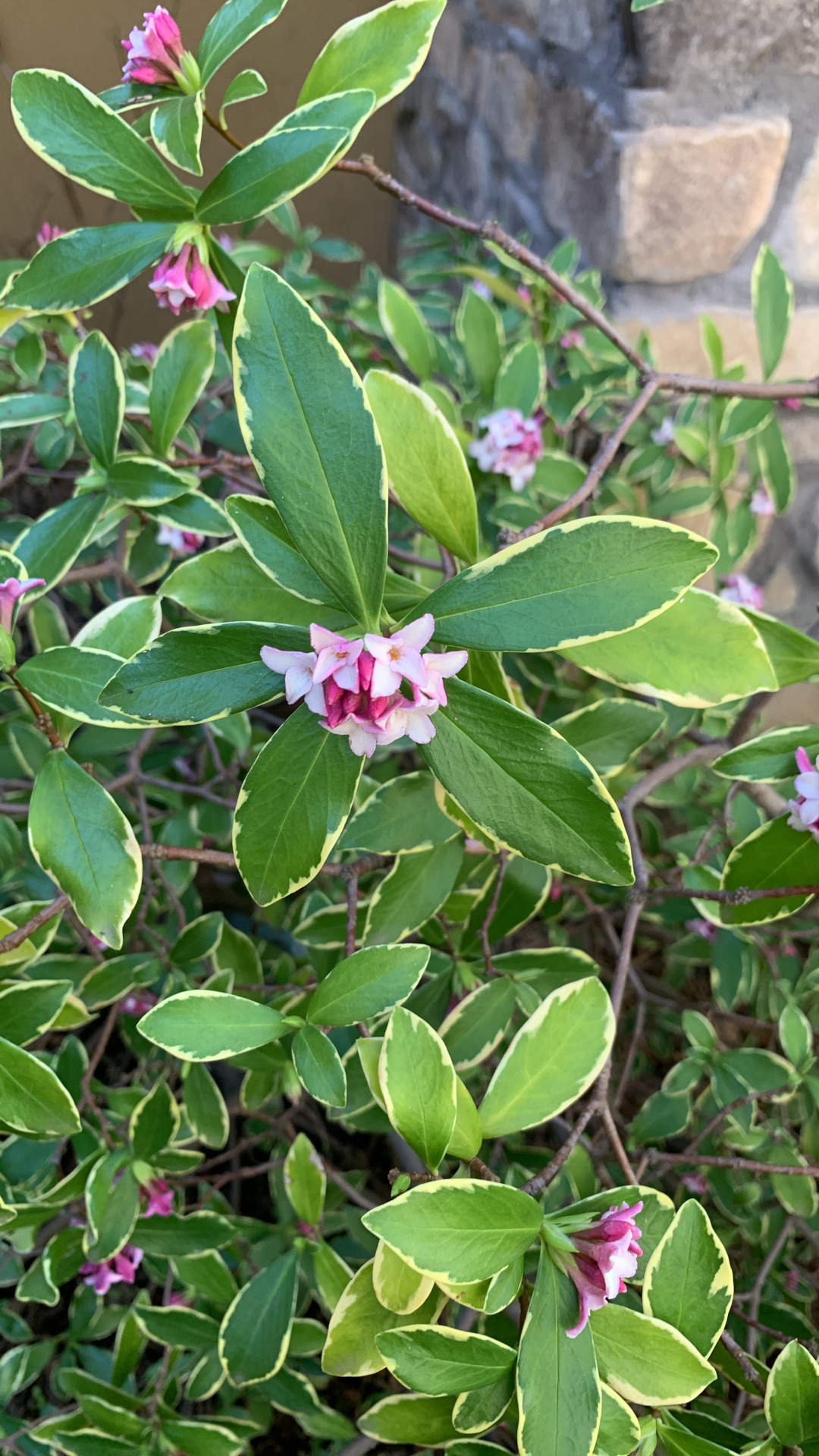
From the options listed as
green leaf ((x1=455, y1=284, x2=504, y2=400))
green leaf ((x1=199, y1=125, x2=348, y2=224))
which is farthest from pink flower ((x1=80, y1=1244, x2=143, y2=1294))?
green leaf ((x1=455, y1=284, x2=504, y2=400))

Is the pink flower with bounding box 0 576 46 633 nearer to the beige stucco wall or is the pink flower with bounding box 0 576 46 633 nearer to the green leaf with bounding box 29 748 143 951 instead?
the green leaf with bounding box 29 748 143 951

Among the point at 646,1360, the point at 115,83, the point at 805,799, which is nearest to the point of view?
the point at 646,1360

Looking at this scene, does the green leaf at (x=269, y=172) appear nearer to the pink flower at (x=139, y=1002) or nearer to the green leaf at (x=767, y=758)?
the green leaf at (x=767, y=758)

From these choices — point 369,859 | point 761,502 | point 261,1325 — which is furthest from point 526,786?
point 761,502

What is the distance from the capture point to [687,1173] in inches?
41.9

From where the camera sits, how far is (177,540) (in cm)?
102

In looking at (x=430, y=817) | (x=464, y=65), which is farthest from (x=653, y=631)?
(x=464, y=65)

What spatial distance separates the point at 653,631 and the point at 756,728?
0.94 metres

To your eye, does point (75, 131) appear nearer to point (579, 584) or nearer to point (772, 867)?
point (579, 584)

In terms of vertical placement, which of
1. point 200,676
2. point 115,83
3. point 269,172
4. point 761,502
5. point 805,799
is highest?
point 115,83

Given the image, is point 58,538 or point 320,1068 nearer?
point 320,1068

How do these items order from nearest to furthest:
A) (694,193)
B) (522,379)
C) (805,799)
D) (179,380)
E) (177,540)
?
(805,799) < (179,380) < (177,540) < (522,379) < (694,193)

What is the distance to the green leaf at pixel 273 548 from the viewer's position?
1.72 feet

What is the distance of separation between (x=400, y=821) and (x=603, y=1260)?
0.34 meters
